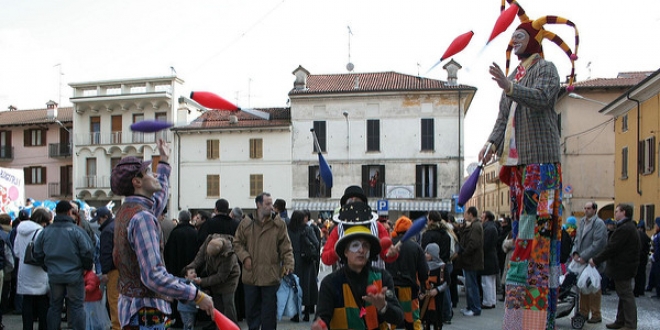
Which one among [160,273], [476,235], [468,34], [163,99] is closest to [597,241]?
[476,235]

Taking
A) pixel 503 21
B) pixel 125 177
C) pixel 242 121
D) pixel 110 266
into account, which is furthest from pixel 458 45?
pixel 242 121

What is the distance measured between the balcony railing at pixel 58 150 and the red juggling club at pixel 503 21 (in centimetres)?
5037

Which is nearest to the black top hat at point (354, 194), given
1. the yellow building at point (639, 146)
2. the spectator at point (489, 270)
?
the spectator at point (489, 270)

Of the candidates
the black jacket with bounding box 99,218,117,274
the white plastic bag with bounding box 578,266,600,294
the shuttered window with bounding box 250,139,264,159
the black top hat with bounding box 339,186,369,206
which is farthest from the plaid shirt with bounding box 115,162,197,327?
the shuttered window with bounding box 250,139,264,159

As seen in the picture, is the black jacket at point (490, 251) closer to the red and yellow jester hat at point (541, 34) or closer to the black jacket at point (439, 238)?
the black jacket at point (439, 238)

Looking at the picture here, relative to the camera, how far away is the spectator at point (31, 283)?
9664 millimetres

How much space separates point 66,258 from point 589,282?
858 centimetres

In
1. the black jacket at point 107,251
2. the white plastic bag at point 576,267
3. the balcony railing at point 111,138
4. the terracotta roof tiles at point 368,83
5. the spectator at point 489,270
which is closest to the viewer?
the black jacket at point 107,251

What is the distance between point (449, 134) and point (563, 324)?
3150cm

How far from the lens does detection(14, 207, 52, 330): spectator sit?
966 cm

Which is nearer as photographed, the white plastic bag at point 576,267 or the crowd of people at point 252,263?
the crowd of people at point 252,263

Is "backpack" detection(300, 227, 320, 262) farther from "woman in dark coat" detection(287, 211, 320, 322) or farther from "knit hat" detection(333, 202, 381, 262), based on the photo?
"knit hat" detection(333, 202, 381, 262)

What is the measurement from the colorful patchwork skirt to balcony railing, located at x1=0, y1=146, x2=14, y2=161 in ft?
176

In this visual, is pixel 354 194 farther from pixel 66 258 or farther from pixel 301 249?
pixel 301 249
